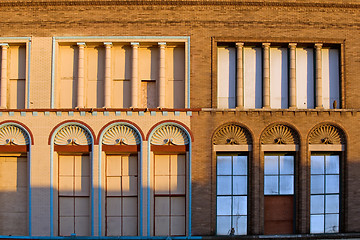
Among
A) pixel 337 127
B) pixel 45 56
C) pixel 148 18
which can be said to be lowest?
pixel 337 127

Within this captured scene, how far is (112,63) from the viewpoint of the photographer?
15.3 m

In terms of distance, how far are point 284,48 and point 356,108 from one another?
11.4 feet

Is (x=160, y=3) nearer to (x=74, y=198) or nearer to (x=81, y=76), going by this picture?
(x=81, y=76)

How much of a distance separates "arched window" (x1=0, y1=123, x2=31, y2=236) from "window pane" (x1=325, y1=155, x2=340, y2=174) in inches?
436

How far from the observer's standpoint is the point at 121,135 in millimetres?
14727

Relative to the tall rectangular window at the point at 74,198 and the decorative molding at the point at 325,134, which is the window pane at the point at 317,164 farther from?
the tall rectangular window at the point at 74,198

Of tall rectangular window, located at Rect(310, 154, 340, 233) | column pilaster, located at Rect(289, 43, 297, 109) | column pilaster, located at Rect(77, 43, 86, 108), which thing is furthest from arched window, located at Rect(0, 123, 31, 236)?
tall rectangular window, located at Rect(310, 154, 340, 233)

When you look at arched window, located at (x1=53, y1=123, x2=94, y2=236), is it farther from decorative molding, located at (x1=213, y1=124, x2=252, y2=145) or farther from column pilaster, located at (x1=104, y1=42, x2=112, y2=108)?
decorative molding, located at (x1=213, y1=124, x2=252, y2=145)

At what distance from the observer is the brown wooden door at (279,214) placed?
15.0m

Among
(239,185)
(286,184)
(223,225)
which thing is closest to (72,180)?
(223,225)

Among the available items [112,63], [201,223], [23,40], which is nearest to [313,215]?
[201,223]

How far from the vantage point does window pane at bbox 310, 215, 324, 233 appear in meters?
15.0

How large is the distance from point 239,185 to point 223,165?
0.94 metres

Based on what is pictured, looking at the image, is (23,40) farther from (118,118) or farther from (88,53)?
(118,118)
